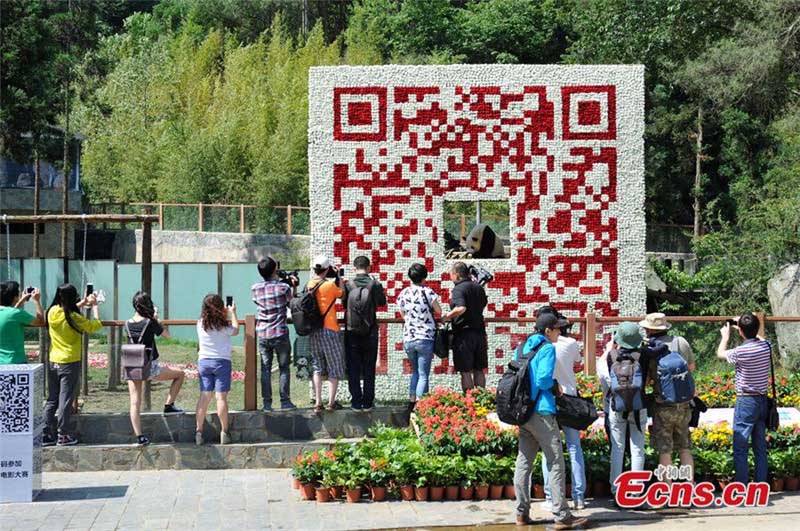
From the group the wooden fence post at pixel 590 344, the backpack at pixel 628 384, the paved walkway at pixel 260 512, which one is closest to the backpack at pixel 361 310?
the paved walkway at pixel 260 512

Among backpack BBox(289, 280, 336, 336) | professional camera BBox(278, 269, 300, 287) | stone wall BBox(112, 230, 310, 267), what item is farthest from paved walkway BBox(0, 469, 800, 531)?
stone wall BBox(112, 230, 310, 267)

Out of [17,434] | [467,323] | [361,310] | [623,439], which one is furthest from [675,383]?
[17,434]

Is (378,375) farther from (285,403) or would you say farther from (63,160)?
A: (63,160)

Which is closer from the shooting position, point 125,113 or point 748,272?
point 748,272

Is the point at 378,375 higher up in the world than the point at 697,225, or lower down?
lower down

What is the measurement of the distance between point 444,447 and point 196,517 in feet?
A: 8.66

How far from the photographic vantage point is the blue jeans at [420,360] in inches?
535

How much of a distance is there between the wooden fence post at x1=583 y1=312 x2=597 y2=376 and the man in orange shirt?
10.5 ft

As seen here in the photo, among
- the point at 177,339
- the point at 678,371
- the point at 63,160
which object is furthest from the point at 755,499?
the point at 63,160

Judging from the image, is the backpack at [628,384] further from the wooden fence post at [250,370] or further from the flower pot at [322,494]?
the wooden fence post at [250,370]

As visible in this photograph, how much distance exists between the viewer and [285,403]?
532 inches

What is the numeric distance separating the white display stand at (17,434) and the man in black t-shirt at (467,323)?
5021 millimetres

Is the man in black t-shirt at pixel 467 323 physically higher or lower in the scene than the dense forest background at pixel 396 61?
lower

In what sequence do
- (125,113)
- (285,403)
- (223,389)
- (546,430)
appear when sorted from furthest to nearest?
(125,113) < (285,403) < (223,389) < (546,430)
